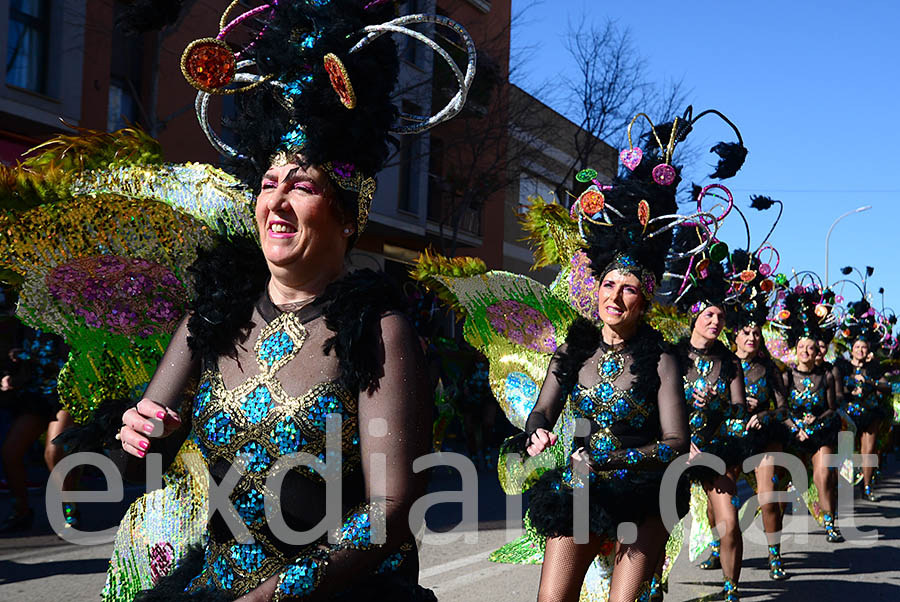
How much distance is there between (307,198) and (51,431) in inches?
230

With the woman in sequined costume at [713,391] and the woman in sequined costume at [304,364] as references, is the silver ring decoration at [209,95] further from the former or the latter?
the woman in sequined costume at [713,391]

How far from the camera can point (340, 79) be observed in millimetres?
2281

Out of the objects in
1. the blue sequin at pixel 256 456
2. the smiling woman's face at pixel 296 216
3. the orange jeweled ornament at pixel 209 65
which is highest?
the orange jeweled ornament at pixel 209 65

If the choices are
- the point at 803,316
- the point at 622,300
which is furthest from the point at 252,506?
the point at 803,316

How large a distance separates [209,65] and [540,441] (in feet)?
7.22

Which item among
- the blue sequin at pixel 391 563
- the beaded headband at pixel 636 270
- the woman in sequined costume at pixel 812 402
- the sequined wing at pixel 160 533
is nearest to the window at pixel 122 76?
the woman in sequined costume at pixel 812 402

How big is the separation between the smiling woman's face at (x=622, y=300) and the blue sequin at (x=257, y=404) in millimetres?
2734

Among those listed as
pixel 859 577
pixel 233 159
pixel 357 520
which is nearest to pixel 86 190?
pixel 233 159

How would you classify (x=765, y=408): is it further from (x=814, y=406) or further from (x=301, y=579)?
(x=301, y=579)

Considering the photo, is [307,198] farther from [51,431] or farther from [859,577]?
[859,577]

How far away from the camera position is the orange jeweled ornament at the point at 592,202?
534 cm

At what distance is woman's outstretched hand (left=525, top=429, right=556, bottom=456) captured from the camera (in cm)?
402

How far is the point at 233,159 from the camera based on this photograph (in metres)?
2.60

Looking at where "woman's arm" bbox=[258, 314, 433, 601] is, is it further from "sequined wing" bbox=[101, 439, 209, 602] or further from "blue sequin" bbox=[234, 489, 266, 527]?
"sequined wing" bbox=[101, 439, 209, 602]
